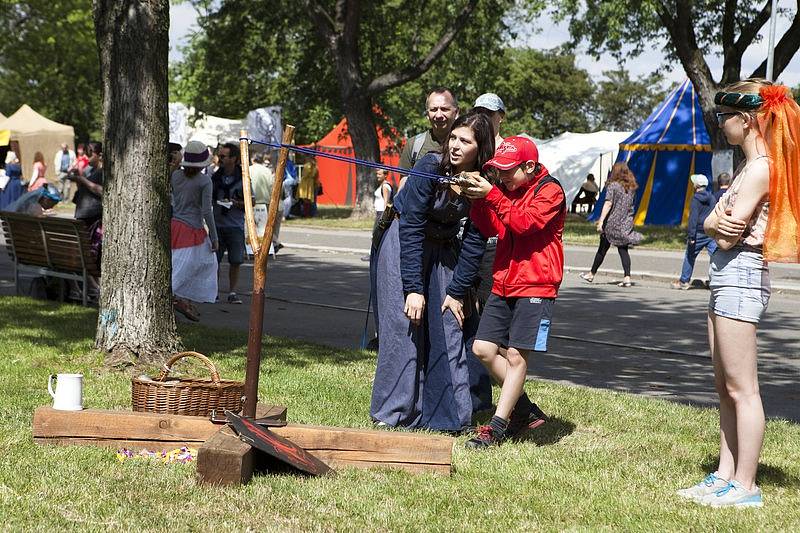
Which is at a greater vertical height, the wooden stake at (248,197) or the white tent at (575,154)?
the white tent at (575,154)

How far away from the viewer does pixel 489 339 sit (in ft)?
19.1

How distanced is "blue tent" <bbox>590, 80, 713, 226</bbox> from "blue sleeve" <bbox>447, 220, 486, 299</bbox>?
2466 centimetres

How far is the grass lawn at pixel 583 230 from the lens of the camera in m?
24.4

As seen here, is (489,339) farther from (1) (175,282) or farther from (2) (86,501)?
(1) (175,282)

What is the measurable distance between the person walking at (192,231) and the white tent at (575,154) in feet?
83.7

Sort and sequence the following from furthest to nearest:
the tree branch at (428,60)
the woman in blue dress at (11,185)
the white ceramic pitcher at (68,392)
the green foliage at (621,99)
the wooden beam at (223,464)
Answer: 1. the green foliage at (621,99)
2. the woman in blue dress at (11,185)
3. the tree branch at (428,60)
4. the white ceramic pitcher at (68,392)
5. the wooden beam at (223,464)

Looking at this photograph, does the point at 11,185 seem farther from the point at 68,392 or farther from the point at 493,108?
the point at 68,392

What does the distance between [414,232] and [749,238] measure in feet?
6.39

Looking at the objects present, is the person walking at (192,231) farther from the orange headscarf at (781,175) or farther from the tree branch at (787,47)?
the tree branch at (787,47)

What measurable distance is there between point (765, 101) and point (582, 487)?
75.5 inches

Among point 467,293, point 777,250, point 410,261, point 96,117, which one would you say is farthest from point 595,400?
point 96,117

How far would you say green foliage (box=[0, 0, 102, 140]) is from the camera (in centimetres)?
4659

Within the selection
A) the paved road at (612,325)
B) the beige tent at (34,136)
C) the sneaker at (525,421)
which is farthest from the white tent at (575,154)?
the sneaker at (525,421)

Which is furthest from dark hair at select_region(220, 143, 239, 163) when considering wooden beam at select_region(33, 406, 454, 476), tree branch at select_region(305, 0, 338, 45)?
tree branch at select_region(305, 0, 338, 45)
